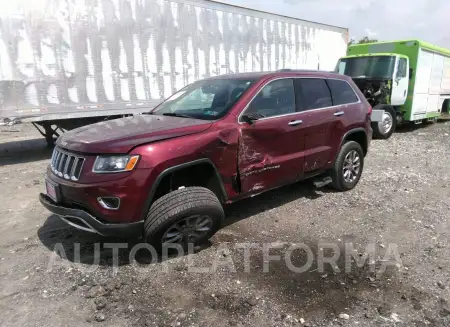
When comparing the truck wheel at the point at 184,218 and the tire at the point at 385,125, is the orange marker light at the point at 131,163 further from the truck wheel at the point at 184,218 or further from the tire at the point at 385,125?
the tire at the point at 385,125

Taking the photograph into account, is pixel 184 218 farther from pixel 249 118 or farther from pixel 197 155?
pixel 249 118

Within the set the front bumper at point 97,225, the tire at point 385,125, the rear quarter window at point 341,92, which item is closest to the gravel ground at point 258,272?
the front bumper at point 97,225

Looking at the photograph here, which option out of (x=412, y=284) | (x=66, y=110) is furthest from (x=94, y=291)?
(x=66, y=110)

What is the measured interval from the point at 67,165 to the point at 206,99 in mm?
1757

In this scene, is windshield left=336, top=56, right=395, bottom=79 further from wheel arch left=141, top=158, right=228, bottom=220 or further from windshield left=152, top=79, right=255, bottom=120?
wheel arch left=141, top=158, right=228, bottom=220

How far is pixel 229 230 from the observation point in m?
4.16

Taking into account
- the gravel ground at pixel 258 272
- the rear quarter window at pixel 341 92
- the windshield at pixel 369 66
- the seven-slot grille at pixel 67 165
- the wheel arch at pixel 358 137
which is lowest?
the gravel ground at pixel 258 272

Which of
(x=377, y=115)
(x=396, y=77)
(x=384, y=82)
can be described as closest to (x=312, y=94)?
(x=377, y=115)

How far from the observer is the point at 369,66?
10.7 metres

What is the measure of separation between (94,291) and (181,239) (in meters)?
0.90

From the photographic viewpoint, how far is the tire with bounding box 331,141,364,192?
5.11m

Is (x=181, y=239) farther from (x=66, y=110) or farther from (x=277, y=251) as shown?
(x=66, y=110)

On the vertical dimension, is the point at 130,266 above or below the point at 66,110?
below

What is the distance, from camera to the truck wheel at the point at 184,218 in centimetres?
324
